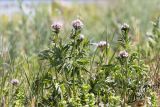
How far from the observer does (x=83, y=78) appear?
2600mm

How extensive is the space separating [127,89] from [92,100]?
0.23 m

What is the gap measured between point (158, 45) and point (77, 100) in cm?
119

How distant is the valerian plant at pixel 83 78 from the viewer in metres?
2.45

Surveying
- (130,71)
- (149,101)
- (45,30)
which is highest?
(45,30)

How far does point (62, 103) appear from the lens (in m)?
2.39

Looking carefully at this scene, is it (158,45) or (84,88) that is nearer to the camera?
(84,88)

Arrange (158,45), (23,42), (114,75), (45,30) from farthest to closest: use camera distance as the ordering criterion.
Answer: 1. (23,42)
2. (45,30)
3. (158,45)
4. (114,75)

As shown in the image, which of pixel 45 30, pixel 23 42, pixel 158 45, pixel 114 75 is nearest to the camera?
pixel 114 75

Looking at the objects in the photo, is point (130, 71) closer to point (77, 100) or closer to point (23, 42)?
point (77, 100)

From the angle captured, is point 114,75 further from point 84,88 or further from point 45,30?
point 45,30

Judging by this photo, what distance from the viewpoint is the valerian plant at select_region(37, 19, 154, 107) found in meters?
2.45

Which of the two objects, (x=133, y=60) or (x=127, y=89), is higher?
(x=133, y=60)

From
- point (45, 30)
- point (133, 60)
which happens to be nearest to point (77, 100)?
point (133, 60)

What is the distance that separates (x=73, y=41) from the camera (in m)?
2.49
